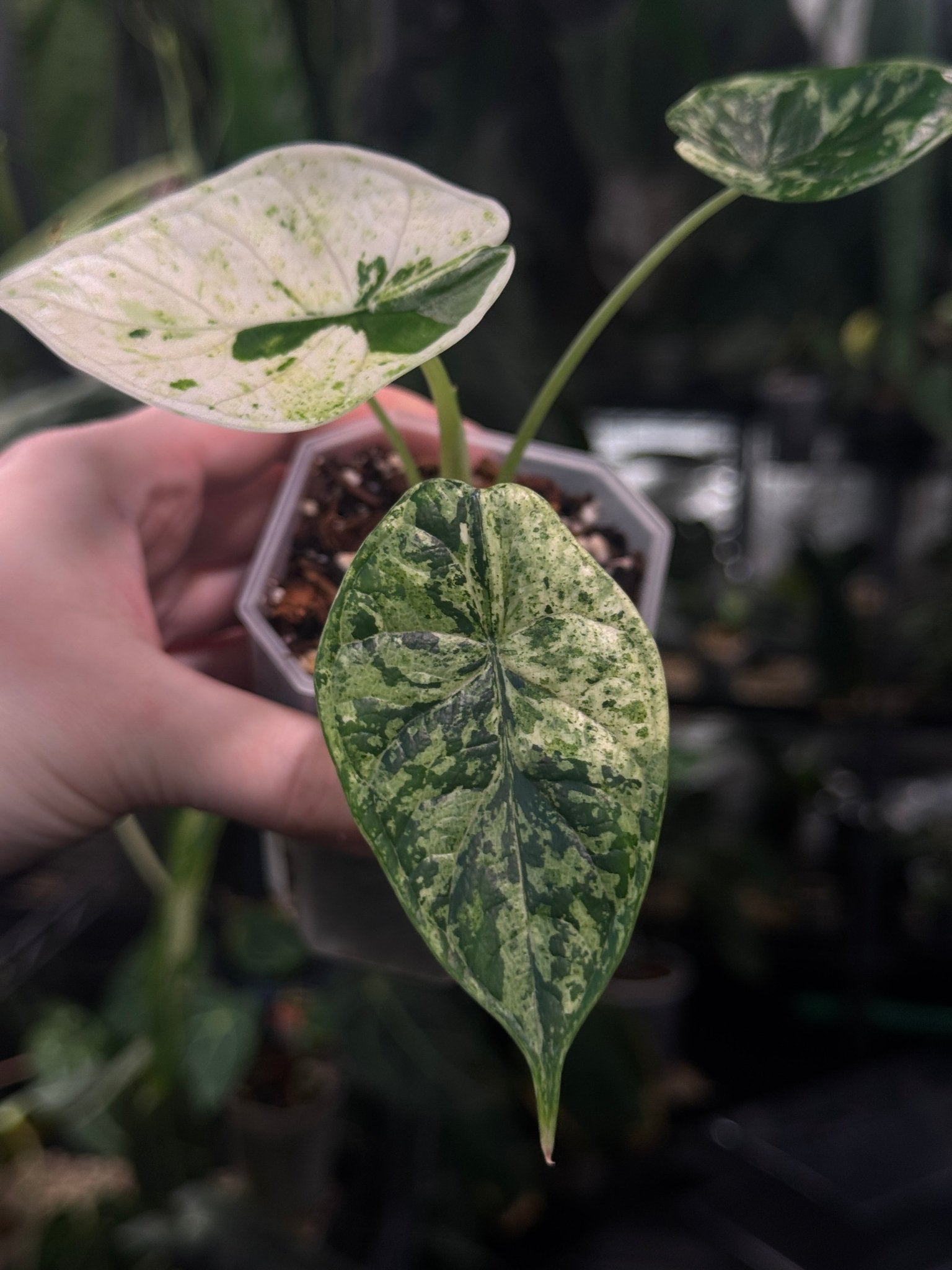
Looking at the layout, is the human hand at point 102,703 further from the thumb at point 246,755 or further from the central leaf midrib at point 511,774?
the central leaf midrib at point 511,774

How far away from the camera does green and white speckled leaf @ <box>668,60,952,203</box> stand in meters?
0.35

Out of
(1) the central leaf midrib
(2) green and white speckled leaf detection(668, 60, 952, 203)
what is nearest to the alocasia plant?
(1) the central leaf midrib

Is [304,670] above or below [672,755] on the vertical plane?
above

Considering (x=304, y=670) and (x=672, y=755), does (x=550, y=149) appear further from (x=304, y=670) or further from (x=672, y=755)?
(x=304, y=670)

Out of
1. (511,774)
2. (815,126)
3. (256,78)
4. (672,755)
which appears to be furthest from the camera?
(672,755)

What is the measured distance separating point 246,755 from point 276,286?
0.20m

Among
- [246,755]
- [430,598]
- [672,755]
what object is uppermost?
[430,598]

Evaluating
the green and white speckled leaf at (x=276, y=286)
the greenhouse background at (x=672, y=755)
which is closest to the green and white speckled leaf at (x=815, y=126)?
the green and white speckled leaf at (x=276, y=286)

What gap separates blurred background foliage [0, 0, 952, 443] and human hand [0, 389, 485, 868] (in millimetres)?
134

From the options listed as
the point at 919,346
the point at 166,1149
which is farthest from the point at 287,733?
the point at 919,346

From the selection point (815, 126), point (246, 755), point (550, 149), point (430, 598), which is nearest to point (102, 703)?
point (246, 755)

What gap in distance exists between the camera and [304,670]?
419 mm

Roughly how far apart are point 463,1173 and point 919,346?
4.06 ft

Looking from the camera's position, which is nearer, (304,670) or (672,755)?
(304,670)
